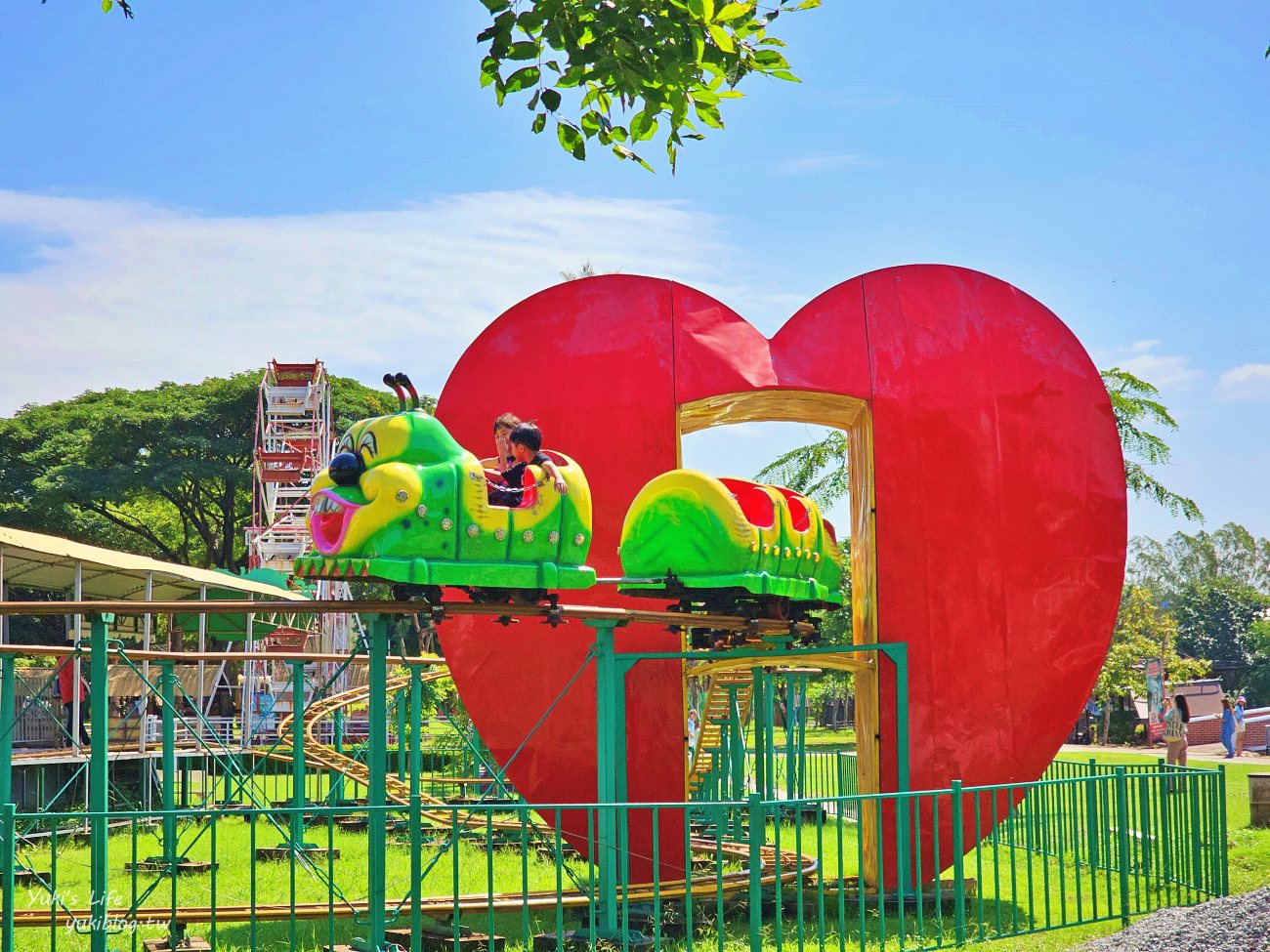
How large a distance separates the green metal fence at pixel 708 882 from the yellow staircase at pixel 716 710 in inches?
33.0

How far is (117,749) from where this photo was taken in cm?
1814

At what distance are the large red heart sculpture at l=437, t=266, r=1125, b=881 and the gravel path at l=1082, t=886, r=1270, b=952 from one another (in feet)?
7.63

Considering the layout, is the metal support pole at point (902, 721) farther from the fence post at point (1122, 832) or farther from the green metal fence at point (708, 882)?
the fence post at point (1122, 832)

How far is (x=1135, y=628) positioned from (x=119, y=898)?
24.4 m

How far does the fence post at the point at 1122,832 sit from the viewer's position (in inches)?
342

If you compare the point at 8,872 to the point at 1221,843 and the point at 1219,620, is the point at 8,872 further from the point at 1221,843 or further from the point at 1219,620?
the point at 1219,620

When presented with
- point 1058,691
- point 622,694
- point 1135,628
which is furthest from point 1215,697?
point 622,694

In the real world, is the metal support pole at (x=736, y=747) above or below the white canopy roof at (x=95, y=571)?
below

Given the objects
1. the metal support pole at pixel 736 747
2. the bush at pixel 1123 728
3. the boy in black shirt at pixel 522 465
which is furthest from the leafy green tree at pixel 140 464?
the boy in black shirt at pixel 522 465

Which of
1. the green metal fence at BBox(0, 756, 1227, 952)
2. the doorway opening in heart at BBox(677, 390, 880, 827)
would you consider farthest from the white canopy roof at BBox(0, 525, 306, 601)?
the doorway opening in heart at BBox(677, 390, 880, 827)

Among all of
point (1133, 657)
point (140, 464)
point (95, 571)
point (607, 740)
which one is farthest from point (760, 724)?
point (140, 464)

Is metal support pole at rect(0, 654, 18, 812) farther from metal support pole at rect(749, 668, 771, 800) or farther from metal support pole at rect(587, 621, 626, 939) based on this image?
metal support pole at rect(749, 668, 771, 800)

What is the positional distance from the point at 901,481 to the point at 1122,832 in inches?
130

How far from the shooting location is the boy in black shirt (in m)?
8.82
